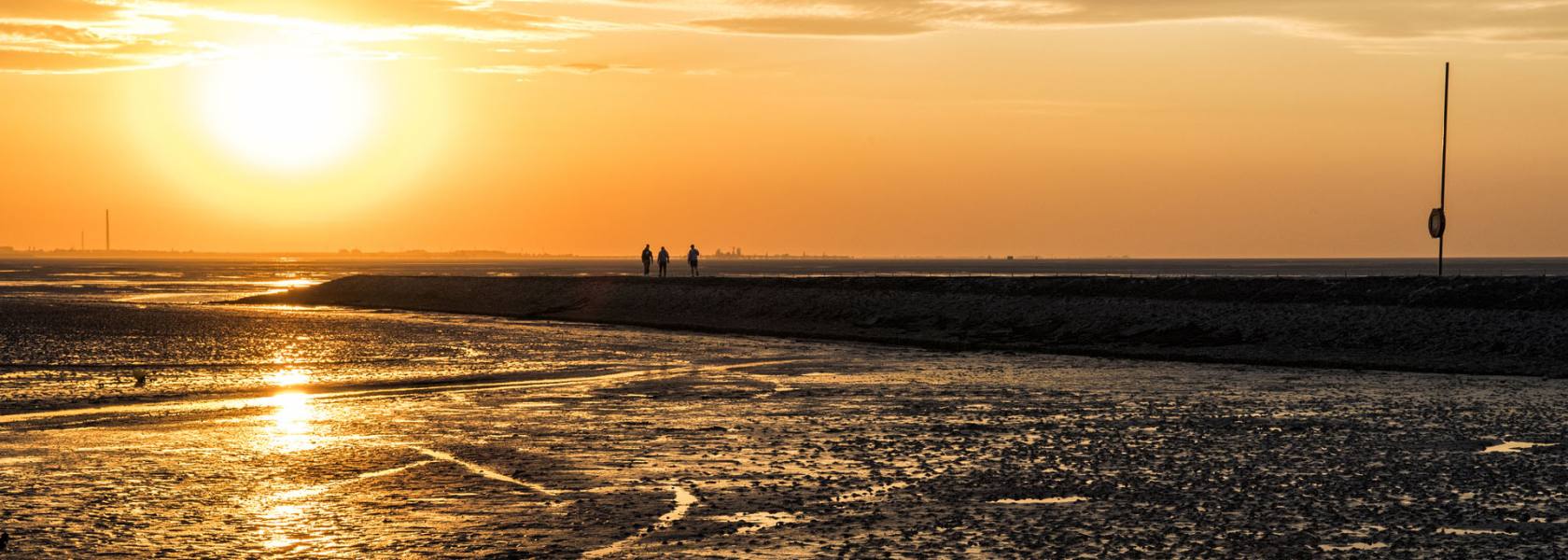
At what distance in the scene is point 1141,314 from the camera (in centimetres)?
4544

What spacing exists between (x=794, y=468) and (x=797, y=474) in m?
0.49

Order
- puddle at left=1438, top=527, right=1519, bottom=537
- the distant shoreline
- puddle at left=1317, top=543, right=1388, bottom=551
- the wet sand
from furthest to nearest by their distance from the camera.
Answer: the distant shoreline < puddle at left=1438, top=527, right=1519, bottom=537 < the wet sand < puddle at left=1317, top=543, right=1388, bottom=551

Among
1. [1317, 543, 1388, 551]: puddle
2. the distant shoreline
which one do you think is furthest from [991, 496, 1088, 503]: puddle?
the distant shoreline

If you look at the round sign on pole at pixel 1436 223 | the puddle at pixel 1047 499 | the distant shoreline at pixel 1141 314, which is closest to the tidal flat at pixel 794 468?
the puddle at pixel 1047 499

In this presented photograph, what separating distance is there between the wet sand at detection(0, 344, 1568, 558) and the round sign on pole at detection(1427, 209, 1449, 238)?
28.0 meters

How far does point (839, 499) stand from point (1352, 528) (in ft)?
14.5

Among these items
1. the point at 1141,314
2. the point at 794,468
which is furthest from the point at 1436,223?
the point at 794,468

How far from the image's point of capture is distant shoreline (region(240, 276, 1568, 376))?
117ft

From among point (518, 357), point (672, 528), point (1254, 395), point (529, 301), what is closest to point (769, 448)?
point (672, 528)

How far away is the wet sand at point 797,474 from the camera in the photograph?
1164cm

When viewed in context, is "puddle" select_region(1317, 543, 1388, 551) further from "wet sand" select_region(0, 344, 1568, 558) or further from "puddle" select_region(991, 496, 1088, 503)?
"puddle" select_region(991, 496, 1088, 503)

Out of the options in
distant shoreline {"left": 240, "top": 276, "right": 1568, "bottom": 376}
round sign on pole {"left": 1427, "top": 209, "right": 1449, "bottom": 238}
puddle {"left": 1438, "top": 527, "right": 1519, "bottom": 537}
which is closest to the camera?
puddle {"left": 1438, "top": 527, "right": 1519, "bottom": 537}

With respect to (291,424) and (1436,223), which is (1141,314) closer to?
(1436,223)

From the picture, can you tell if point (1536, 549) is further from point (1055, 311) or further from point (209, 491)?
point (1055, 311)
